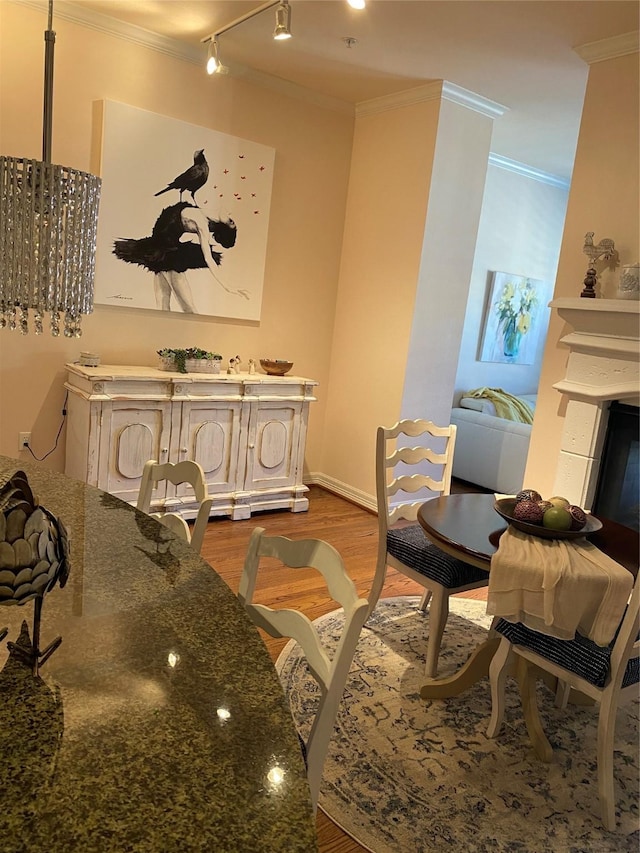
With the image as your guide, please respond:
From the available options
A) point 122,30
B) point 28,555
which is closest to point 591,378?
point 28,555

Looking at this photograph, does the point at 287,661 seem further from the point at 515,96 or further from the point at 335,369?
the point at 515,96

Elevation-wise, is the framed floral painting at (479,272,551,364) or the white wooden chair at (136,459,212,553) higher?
the framed floral painting at (479,272,551,364)

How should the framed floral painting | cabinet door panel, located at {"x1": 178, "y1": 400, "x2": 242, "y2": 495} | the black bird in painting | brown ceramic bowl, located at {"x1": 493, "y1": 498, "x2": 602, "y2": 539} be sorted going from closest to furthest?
brown ceramic bowl, located at {"x1": 493, "y1": 498, "x2": 602, "y2": 539} < cabinet door panel, located at {"x1": 178, "y1": 400, "x2": 242, "y2": 495} < the black bird in painting < the framed floral painting

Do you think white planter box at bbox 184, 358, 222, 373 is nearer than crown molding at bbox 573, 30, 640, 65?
No

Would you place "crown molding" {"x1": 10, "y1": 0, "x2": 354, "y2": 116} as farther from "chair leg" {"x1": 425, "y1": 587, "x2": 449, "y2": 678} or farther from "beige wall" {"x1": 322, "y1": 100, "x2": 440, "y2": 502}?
"chair leg" {"x1": 425, "y1": 587, "x2": 449, "y2": 678}

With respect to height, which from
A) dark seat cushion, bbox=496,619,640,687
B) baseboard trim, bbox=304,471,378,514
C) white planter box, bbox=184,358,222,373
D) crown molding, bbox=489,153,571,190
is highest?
crown molding, bbox=489,153,571,190

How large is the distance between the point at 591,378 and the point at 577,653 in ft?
5.73

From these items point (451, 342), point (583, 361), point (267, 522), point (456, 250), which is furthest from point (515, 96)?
point (267, 522)

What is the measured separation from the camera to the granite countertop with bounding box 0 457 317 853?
688 millimetres

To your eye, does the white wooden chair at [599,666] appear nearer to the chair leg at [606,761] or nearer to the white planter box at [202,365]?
the chair leg at [606,761]

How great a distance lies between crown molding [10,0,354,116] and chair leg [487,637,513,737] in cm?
371

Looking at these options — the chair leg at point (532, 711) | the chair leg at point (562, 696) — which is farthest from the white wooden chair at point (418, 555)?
the chair leg at point (562, 696)

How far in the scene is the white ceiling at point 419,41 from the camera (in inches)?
124

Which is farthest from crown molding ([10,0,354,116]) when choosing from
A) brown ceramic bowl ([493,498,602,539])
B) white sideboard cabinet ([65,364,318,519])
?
brown ceramic bowl ([493,498,602,539])
